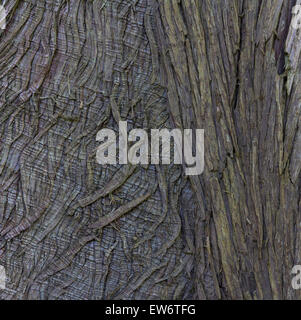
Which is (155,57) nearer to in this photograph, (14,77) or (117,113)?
(117,113)

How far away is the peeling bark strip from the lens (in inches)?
90.3

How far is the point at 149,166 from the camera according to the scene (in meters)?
2.35

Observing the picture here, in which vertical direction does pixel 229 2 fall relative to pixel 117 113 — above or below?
above

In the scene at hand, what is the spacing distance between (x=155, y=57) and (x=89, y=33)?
34 centimetres

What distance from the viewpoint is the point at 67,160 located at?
2357mm

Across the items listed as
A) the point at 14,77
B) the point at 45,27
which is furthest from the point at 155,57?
the point at 14,77

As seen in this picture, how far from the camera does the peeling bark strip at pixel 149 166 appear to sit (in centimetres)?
229

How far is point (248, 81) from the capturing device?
2301 mm

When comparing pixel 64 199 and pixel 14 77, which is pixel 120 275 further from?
pixel 14 77
